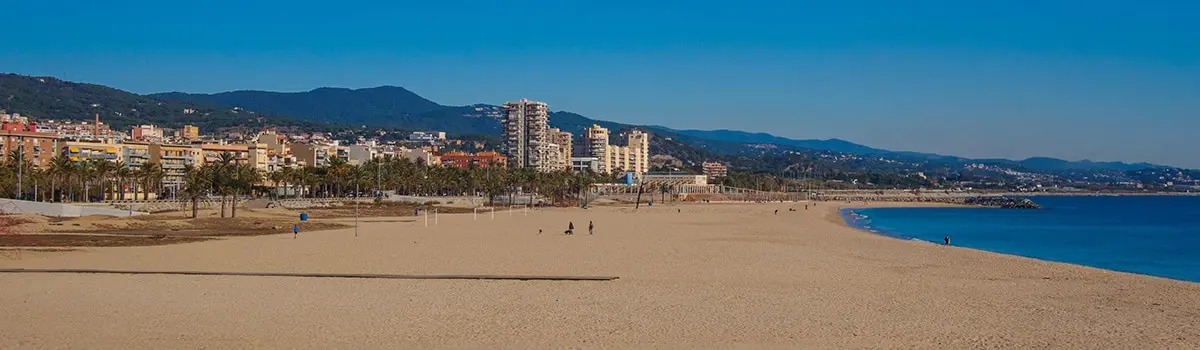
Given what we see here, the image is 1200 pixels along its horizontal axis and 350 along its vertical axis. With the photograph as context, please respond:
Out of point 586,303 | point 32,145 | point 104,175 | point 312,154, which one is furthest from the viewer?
point 312,154

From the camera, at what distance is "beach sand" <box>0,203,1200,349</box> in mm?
14867

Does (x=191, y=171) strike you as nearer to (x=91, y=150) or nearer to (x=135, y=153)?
(x=91, y=150)

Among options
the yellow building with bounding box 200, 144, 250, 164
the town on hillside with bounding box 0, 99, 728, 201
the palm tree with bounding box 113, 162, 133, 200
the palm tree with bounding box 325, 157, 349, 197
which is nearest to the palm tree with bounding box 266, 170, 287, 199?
the town on hillside with bounding box 0, 99, 728, 201

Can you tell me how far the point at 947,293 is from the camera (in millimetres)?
21453

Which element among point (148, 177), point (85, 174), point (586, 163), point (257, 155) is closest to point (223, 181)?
point (85, 174)

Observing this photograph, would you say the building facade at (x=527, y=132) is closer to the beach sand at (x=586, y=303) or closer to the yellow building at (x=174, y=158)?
the yellow building at (x=174, y=158)

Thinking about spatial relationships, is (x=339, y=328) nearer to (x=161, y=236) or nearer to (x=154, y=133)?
(x=161, y=236)

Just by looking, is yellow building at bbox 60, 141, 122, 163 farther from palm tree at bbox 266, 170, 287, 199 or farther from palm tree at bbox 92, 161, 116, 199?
palm tree at bbox 266, 170, 287, 199

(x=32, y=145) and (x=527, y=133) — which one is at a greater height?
(x=527, y=133)

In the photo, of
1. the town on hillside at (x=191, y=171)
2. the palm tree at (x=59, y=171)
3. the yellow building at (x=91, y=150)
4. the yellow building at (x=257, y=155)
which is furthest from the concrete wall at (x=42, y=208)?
the yellow building at (x=257, y=155)

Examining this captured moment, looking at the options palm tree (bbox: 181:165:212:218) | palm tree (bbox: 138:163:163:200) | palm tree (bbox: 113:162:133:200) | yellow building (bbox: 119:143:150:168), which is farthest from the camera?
yellow building (bbox: 119:143:150:168)

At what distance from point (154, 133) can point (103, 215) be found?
9047 centimetres

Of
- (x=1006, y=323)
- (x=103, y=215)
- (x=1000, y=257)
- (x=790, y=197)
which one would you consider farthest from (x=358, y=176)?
(x=790, y=197)

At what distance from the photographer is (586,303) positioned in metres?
18.7
